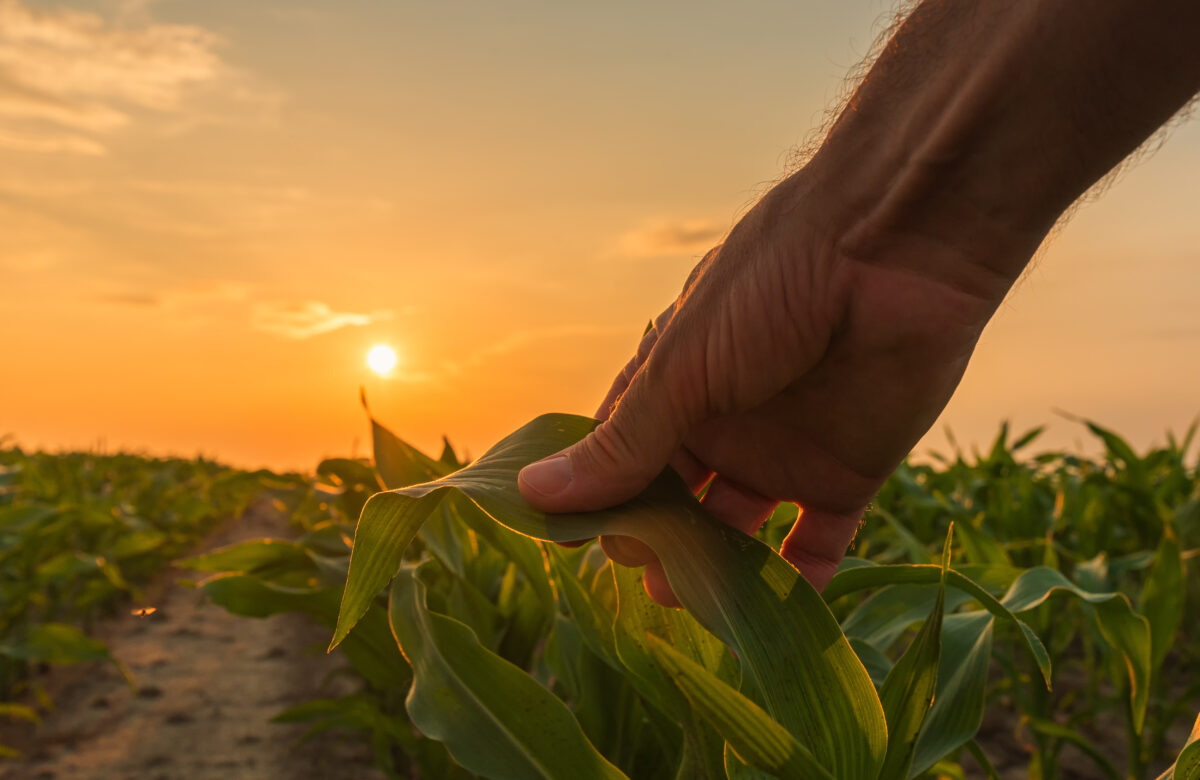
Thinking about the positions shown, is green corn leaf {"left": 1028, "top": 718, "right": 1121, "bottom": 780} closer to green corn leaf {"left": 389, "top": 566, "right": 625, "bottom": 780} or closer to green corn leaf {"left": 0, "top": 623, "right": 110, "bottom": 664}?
green corn leaf {"left": 389, "top": 566, "right": 625, "bottom": 780}

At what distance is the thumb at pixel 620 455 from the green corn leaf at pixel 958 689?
442 mm

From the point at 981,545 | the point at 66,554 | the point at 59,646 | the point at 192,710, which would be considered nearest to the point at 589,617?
the point at 981,545

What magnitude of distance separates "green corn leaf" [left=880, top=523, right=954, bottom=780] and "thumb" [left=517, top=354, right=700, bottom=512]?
32 centimetres

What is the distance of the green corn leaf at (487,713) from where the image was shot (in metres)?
0.94

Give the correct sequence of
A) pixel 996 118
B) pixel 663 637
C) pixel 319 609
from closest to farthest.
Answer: pixel 996 118 → pixel 663 637 → pixel 319 609

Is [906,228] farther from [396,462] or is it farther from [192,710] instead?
[192,710]

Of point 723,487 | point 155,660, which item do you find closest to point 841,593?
point 723,487

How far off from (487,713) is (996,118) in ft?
2.82

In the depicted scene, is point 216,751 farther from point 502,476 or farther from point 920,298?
point 920,298

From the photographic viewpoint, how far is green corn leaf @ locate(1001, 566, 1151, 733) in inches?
45.4

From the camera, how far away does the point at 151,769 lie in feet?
7.42

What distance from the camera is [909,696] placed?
0.80 metres

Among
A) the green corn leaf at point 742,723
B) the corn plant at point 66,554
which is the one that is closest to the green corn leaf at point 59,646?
the corn plant at point 66,554

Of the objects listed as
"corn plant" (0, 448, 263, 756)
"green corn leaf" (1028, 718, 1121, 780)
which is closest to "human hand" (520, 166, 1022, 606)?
"green corn leaf" (1028, 718, 1121, 780)
